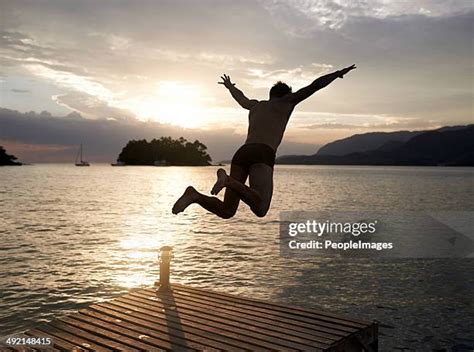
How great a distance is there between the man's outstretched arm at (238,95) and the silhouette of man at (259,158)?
0.44 meters

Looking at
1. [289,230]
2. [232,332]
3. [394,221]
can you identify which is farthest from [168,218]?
[232,332]

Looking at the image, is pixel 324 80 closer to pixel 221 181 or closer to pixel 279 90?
pixel 279 90

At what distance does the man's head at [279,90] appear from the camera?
8.54 meters

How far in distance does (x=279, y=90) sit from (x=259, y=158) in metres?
1.59

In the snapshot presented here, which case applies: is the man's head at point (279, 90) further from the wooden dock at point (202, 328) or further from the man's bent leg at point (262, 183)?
the wooden dock at point (202, 328)

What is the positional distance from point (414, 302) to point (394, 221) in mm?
36615

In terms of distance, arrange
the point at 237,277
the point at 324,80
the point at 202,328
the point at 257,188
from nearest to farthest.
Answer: the point at 257,188
the point at 324,80
the point at 202,328
the point at 237,277

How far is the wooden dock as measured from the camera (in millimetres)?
8570

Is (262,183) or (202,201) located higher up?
(262,183)

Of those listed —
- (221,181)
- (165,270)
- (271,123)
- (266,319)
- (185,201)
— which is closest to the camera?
(221,181)

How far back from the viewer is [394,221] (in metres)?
53.6

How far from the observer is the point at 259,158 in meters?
7.89

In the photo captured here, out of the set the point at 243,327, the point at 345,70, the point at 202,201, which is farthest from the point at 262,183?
the point at 243,327

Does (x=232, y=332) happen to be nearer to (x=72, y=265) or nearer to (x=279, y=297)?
(x=279, y=297)
